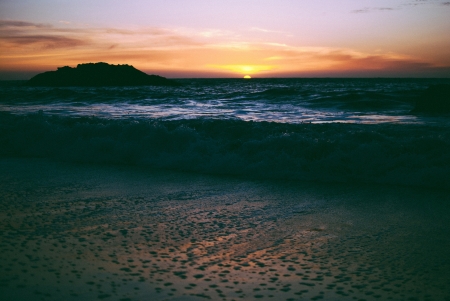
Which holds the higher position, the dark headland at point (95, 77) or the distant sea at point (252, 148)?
the dark headland at point (95, 77)

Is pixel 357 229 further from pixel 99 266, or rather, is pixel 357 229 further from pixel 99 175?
pixel 99 175

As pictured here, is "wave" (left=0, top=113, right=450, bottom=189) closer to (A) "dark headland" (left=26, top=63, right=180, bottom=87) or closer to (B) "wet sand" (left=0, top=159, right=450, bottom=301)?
(B) "wet sand" (left=0, top=159, right=450, bottom=301)

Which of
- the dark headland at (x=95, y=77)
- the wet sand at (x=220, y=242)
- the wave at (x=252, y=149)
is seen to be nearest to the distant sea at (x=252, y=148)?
the wave at (x=252, y=149)

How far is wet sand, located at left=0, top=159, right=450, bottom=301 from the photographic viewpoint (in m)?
2.60

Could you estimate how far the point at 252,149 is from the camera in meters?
7.60

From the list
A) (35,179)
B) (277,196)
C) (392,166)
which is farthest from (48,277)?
(392,166)

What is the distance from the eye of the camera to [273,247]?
11.1 ft

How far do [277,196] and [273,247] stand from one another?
6.17ft

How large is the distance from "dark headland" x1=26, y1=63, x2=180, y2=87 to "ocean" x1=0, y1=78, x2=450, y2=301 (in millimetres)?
50274

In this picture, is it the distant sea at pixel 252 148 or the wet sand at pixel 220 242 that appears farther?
the distant sea at pixel 252 148

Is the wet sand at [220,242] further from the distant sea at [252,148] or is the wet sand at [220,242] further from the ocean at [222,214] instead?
the distant sea at [252,148]

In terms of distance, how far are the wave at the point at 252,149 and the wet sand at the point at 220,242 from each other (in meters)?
0.77

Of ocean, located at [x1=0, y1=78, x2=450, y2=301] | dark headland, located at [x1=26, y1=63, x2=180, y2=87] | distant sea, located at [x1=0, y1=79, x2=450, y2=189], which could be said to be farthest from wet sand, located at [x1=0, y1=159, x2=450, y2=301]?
dark headland, located at [x1=26, y1=63, x2=180, y2=87]

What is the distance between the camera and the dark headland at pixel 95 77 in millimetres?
56431
